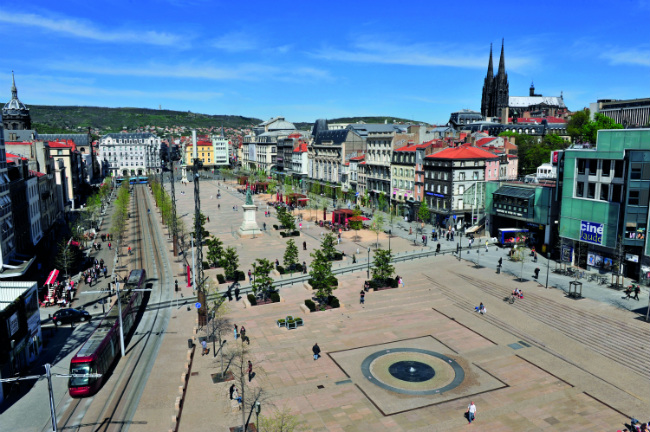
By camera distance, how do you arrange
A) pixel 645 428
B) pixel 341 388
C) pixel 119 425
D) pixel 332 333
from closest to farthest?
1. pixel 645 428
2. pixel 119 425
3. pixel 341 388
4. pixel 332 333

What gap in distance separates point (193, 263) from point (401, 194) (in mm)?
54434

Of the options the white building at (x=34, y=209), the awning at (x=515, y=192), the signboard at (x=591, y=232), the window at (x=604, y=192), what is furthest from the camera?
the awning at (x=515, y=192)

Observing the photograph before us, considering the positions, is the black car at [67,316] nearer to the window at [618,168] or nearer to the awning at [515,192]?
the awning at [515,192]

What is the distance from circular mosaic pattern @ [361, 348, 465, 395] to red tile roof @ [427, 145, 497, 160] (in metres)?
57.0

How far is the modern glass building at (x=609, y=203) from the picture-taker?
173 ft

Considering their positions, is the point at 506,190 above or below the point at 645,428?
above

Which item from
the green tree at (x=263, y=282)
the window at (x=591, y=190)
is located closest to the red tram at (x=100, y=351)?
the green tree at (x=263, y=282)

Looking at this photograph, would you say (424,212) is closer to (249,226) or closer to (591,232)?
(249,226)

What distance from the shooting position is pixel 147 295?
51656mm

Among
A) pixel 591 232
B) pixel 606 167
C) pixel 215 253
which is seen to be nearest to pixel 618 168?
pixel 606 167

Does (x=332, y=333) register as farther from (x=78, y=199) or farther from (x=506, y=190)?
(x=78, y=199)

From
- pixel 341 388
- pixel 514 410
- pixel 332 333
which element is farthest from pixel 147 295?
pixel 514 410

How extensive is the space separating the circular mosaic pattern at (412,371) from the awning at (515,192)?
42374 mm

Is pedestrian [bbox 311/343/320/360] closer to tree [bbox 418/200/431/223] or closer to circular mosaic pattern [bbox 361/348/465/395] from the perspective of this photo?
circular mosaic pattern [bbox 361/348/465/395]
